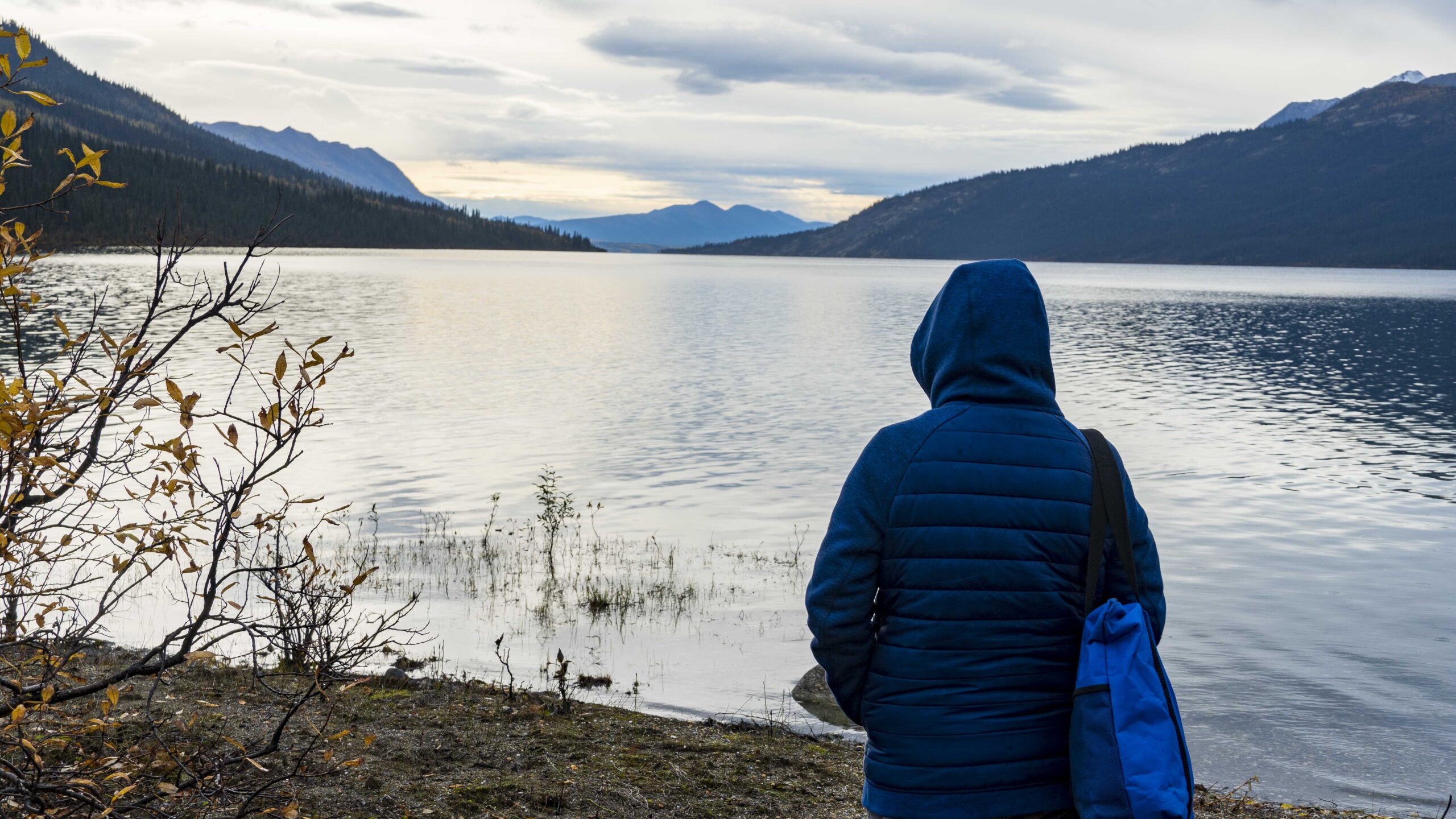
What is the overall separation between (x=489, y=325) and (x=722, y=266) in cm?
13727

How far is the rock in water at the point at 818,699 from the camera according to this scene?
843 cm

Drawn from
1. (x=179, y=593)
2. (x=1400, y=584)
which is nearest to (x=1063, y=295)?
(x=1400, y=584)

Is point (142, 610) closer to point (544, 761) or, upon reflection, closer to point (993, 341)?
point (544, 761)

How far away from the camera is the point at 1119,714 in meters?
2.66

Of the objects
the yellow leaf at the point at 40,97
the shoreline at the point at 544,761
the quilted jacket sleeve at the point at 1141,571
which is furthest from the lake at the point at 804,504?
the yellow leaf at the point at 40,97

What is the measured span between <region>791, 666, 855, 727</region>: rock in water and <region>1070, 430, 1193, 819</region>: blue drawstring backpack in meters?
5.77

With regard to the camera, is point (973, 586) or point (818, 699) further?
point (818, 699)

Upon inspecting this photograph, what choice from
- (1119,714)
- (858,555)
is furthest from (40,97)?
(1119,714)

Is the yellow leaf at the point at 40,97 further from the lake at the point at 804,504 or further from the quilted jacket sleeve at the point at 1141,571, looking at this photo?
the lake at the point at 804,504

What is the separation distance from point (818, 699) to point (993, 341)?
642 centimetres

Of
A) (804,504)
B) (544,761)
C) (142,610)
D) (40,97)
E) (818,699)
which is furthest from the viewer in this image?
(804,504)

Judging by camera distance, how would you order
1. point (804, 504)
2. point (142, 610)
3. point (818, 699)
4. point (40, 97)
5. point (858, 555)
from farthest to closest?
1. point (804, 504)
2. point (142, 610)
3. point (818, 699)
4. point (40, 97)
5. point (858, 555)

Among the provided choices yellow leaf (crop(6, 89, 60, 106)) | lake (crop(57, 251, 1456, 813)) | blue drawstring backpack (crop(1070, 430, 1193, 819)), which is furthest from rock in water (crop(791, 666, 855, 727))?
yellow leaf (crop(6, 89, 60, 106))

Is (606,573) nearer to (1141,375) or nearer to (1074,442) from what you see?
(1074,442)
